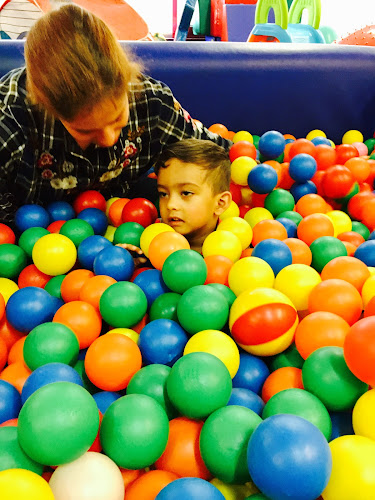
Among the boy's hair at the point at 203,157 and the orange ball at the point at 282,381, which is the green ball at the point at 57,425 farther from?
the boy's hair at the point at 203,157

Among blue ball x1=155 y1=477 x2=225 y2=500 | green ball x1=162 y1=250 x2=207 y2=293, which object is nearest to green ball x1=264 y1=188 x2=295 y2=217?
green ball x1=162 y1=250 x2=207 y2=293

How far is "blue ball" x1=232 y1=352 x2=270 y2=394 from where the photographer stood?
0.69m

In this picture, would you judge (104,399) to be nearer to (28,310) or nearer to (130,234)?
(28,310)

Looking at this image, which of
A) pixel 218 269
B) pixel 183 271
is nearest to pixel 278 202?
pixel 218 269

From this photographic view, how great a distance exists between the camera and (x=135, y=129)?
3.69ft

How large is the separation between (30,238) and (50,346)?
419mm

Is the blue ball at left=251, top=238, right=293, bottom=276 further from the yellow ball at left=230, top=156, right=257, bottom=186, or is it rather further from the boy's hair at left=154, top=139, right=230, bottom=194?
the yellow ball at left=230, top=156, right=257, bottom=186

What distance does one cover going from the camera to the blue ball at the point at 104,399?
2.06 feet

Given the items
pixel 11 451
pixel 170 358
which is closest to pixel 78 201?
pixel 170 358

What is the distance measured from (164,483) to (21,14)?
2165 mm

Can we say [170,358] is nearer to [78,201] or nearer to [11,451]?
[11,451]

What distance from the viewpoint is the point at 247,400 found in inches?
24.3

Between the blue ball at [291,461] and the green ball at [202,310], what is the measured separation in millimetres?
288

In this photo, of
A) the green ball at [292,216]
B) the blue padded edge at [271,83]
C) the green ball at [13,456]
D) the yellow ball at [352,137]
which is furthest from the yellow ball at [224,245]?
the yellow ball at [352,137]
